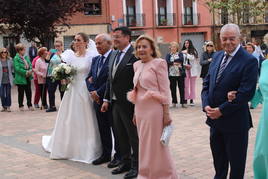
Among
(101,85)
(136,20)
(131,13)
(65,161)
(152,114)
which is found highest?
(131,13)

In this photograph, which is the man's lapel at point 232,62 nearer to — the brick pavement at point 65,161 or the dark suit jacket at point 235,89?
the dark suit jacket at point 235,89

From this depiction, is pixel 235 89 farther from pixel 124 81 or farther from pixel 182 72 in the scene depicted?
pixel 182 72

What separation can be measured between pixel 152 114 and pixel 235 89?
1.05 m

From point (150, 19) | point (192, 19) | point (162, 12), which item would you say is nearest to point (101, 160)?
point (150, 19)

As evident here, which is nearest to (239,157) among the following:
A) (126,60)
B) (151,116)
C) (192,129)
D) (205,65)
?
(151,116)

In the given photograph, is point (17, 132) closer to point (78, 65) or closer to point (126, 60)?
point (78, 65)

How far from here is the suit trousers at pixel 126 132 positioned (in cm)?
581

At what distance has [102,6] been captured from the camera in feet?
125

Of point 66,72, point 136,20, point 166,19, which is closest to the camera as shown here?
point 66,72

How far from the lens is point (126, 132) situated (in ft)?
20.0

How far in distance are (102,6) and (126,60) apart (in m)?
33.2

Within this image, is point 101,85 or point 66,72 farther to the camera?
point 66,72

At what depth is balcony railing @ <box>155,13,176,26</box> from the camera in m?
41.5

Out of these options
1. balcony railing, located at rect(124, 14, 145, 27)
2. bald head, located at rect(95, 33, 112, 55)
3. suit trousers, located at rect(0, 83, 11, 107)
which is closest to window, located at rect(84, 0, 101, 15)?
balcony railing, located at rect(124, 14, 145, 27)
